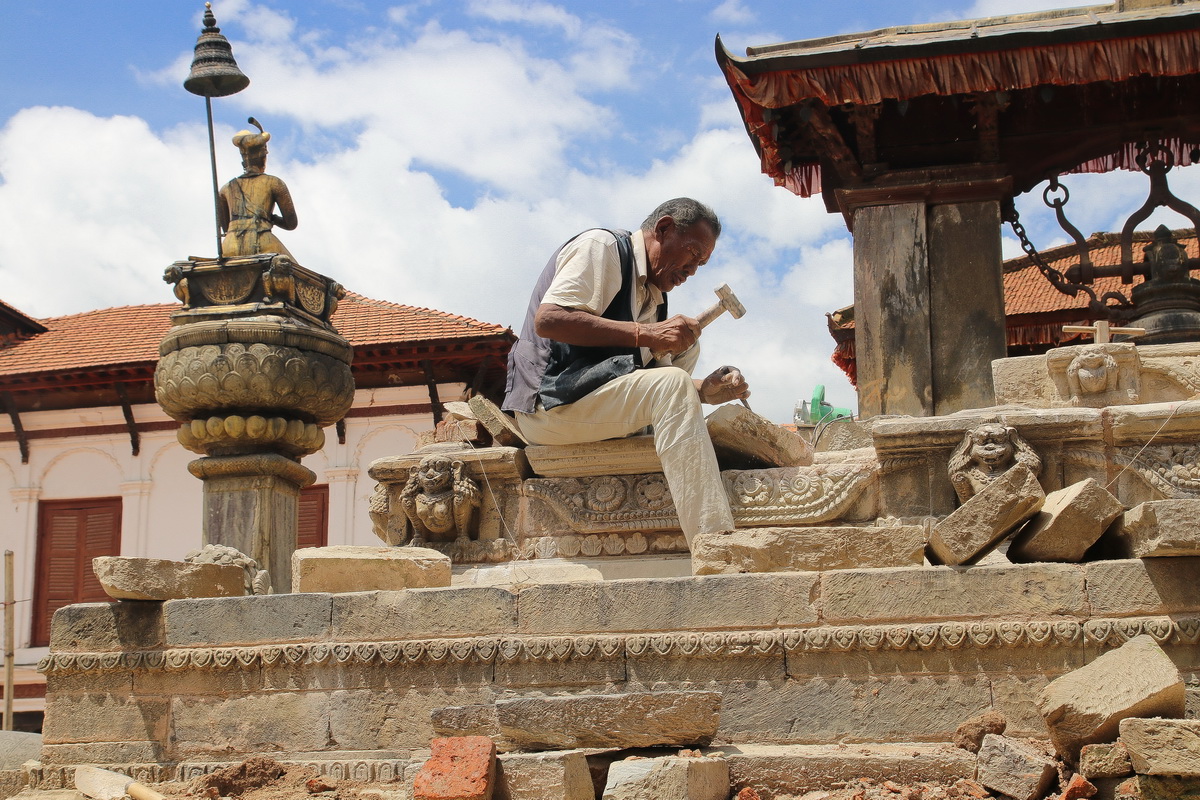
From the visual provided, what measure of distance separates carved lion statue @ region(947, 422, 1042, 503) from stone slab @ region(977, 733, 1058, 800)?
1.49 m

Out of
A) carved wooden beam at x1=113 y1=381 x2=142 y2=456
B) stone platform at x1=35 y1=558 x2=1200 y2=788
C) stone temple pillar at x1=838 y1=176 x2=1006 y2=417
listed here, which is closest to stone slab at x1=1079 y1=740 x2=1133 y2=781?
stone platform at x1=35 y1=558 x2=1200 y2=788

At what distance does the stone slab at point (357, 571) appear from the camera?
5.39m

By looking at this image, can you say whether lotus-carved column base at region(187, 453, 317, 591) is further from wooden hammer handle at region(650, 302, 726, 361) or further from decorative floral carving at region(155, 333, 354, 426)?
wooden hammer handle at region(650, 302, 726, 361)

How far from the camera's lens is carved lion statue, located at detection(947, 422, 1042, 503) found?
5.39 metres

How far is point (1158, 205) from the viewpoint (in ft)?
28.9

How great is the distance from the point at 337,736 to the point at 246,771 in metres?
0.38

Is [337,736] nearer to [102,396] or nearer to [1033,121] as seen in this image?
[1033,121]

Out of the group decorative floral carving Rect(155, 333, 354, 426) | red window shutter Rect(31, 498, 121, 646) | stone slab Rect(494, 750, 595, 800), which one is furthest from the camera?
red window shutter Rect(31, 498, 121, 646)

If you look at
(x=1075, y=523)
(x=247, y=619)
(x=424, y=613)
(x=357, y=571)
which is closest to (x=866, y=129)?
(x=1075, y=523)

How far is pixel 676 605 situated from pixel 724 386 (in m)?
1.46

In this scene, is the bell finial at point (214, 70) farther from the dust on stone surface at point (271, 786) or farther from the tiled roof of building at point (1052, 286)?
the tiled roof of building at point (1052, 286)

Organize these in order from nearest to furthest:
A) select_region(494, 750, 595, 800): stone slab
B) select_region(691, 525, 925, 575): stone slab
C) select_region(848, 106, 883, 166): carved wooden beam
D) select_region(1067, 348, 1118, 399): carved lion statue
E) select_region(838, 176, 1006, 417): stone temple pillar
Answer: select_region(494, 750, 595, 800): stone slab → select_region(691, 525, 925, 575): stone slab → select_region(1067, 348, 1118, 399): carved lion statue → select_region(838, 176, 1006, 417): stone temple pillar → select_region(848, 106, 883, 166): carved wooden beam

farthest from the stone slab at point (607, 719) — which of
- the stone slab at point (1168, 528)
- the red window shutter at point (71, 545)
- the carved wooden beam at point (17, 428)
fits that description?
the carved wooden beam at point (17, 428)

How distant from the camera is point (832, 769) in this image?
423cm
